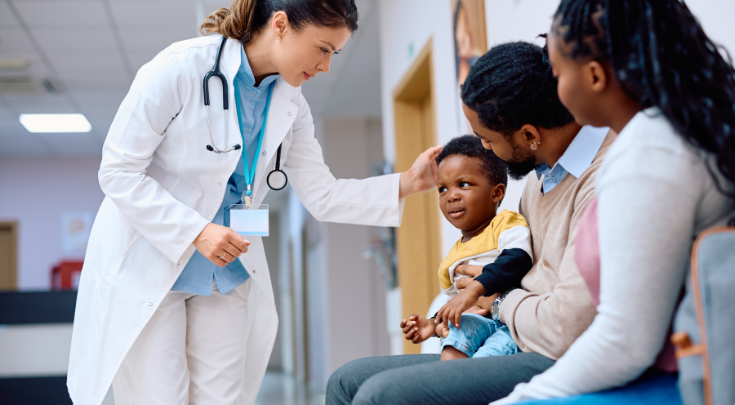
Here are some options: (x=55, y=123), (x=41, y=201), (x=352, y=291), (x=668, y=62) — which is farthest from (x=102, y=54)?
(x=668, y=62)

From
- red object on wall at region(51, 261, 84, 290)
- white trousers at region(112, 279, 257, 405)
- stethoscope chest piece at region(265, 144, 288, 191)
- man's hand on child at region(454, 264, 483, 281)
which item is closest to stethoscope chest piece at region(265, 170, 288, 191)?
stethoscope chest piece at region(265, 144, 288, 191)

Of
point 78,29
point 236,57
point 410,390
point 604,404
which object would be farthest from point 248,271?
point 78,29

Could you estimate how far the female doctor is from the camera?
57.7 inches

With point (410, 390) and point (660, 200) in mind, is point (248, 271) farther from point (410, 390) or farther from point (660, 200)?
point (660, 200)

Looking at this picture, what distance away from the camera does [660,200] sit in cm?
72

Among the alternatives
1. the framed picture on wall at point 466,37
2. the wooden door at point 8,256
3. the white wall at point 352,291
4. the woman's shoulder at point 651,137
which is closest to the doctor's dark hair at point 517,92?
the woman's shoulder at point 651,137

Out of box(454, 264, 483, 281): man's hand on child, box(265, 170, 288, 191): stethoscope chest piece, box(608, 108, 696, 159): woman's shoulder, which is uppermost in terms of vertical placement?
box(265, 170, 288, 191): stethoscope chest piece

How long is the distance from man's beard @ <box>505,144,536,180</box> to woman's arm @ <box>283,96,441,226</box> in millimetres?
505

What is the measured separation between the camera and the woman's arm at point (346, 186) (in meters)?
1.79

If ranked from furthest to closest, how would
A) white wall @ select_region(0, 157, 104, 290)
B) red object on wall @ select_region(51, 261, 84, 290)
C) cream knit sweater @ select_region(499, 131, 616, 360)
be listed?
1. white wall @ select_region(0, 157, 104, 290)
2. red object on wall @ select_region(51, 261, 84, 290)
3. cream knit sweater @ select_region(499, 131, 616, 360)

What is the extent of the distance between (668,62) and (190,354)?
1.36 m

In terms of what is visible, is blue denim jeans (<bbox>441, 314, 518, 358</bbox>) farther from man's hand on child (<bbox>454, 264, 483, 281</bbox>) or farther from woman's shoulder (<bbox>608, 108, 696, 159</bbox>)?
woman's shoulder (<bbox>608, 108, 696, 159</bbox>)

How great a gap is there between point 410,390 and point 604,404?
0.99 feet

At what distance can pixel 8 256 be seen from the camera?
25.1 feet
